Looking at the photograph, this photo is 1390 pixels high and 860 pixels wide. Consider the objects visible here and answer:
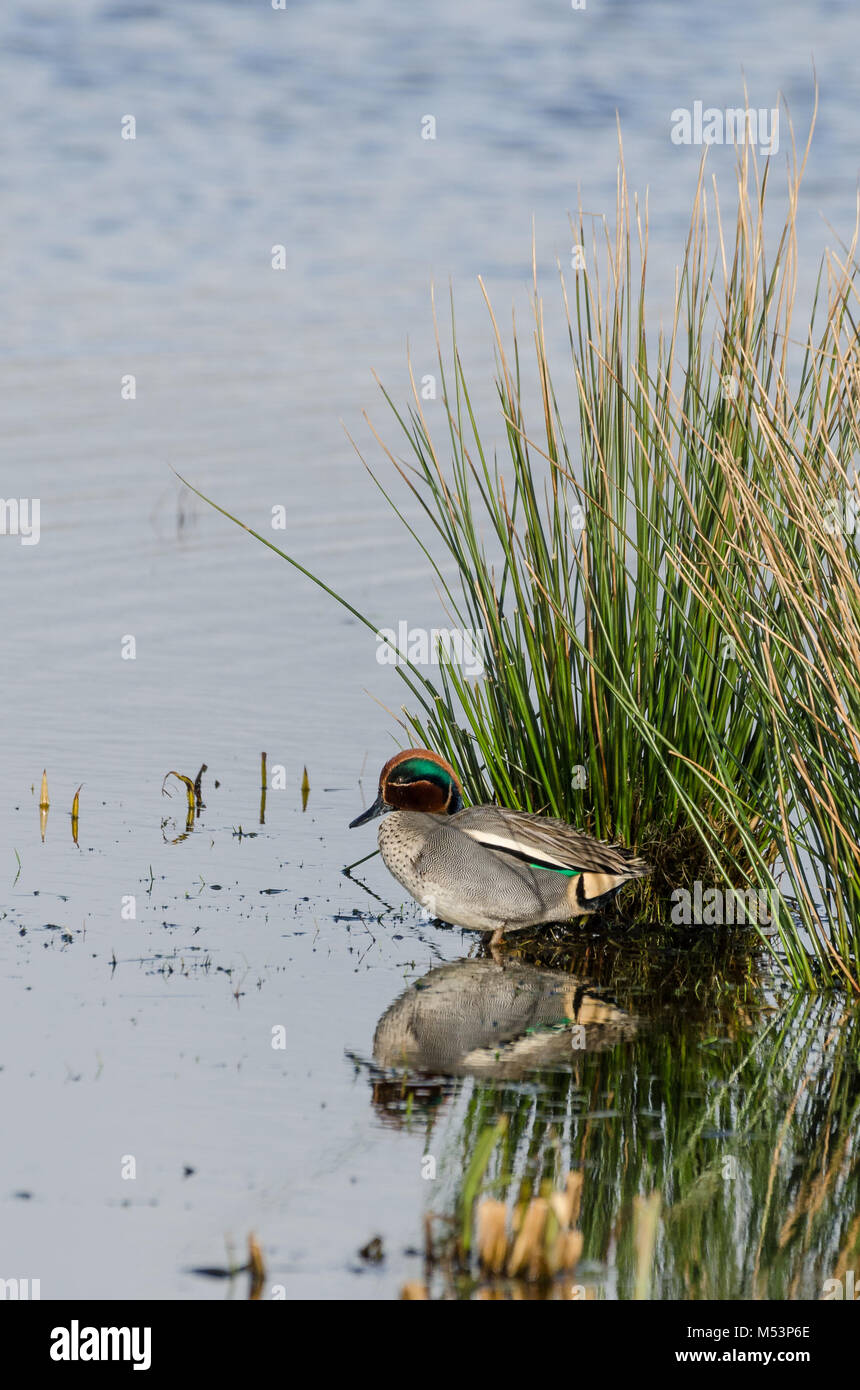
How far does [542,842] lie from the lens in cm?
738

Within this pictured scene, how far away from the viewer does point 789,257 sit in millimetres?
7160

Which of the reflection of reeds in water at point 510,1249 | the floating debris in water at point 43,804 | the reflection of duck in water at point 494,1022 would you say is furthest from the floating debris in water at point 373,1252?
the floating debris in water at point 43,804

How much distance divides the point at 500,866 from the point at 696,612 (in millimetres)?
1233

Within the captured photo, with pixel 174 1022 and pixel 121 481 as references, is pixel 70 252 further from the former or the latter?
pixel 174 1022

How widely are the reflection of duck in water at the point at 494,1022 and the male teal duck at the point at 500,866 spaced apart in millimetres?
232

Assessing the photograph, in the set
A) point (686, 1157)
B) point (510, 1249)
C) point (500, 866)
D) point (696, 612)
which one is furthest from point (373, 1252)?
point (696, 612)

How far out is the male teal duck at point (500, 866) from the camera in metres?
7.38

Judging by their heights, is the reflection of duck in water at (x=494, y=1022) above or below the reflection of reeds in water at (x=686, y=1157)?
above

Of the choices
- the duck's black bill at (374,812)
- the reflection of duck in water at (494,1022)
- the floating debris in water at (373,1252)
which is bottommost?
the floating debris in water at (373,1252)

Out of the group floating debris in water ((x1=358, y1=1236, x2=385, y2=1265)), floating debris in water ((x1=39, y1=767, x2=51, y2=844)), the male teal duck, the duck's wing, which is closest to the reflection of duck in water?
the male teal duck

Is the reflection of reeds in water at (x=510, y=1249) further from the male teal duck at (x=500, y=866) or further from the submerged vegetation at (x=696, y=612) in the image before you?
the male teal duck at (x=500, y=866)

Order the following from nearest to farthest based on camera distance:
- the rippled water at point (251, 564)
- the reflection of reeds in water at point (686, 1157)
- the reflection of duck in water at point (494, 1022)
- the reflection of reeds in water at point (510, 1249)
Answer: the reflection of reeds in water at point (510, 1249) < the reflection of reeds in water at point (686, 1157) < the rippled water at point (251, 564) < the reflection of duck in water at point (494, 1022)

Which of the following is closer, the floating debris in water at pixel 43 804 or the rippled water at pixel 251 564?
the rippled water at pixel 251 564

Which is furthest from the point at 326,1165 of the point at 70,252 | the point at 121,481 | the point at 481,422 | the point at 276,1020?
the point at 70,252
